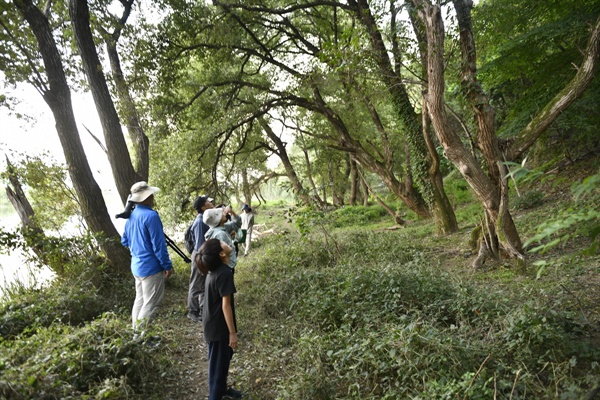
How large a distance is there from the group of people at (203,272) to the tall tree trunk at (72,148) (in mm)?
2630

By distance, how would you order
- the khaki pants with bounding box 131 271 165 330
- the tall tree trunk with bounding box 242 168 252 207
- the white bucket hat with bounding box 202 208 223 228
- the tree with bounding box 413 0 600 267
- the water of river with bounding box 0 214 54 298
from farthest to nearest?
the tall tree trunk with bounding box 242 168 252 207 → the water of river with bounding box 0 214 54 298 → the tree with bounding box 413 0 600 267 → the white bucket hat with bounding box 202 208 223 228 → the khaki pants with bounding box 131 271 165 330

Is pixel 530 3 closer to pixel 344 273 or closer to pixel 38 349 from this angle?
pixel 344 273

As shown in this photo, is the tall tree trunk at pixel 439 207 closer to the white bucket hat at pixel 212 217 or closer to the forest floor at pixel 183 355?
the white bucket hat at pixel 212 217

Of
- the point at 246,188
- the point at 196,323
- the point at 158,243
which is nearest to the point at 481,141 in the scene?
the point at 158,243

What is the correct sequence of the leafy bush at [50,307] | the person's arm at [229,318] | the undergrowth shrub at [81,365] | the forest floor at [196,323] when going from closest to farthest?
the undergrowth shrub at [81,365] → the person's arm at [229,318] → the forest floor at [196,323] → the leafy bush at [50,307]

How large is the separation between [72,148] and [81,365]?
5.92 metres

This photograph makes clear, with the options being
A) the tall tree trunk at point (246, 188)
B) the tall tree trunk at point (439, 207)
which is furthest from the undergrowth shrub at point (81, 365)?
the tall tree trunk at point (246, 188)

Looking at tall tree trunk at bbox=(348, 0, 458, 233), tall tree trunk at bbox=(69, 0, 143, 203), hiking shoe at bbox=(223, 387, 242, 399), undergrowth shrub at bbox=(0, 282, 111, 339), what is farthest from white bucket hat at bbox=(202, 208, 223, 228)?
tall tree trunk at bbox=(348, 0, 458, 233)

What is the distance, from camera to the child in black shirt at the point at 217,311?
3.56m

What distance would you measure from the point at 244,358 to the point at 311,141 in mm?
16313

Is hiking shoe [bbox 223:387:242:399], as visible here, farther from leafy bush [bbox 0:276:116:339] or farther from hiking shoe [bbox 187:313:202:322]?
leafy bush [bbox 0:276:116:339]

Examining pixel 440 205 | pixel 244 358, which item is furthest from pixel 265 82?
pixel 244 358

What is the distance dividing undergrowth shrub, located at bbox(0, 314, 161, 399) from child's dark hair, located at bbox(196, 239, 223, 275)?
1145mm

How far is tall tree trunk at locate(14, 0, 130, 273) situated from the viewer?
7.69 m
